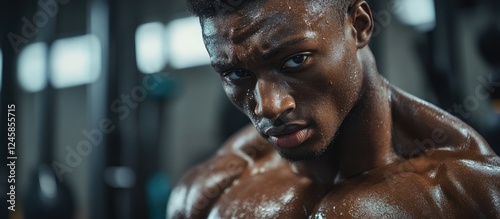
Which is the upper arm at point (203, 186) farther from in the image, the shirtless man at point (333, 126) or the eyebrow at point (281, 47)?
the eyebrow at point (281, 47)

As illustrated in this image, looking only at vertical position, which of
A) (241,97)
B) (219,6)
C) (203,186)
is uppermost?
(219,6)

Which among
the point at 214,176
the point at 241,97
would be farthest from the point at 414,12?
the point at 241,97

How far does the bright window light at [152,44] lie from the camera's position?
2459 millimetres

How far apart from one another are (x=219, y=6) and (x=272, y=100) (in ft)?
0.39

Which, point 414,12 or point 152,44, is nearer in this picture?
point 414,12

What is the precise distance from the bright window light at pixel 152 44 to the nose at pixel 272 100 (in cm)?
173

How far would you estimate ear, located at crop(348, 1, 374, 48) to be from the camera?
74 cm

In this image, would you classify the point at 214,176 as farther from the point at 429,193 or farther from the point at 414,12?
the point at 414,12

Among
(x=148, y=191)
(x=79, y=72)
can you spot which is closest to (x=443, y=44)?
(x=148, y=191)

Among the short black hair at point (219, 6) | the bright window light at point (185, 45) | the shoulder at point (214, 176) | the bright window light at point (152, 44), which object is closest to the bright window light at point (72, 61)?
the bright window light at point (152, 44)

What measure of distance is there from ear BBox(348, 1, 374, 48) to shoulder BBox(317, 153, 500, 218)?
16cm

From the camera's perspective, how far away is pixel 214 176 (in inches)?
35.1

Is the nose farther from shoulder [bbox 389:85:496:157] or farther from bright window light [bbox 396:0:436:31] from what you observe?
bright window light [bbox 396:0:436:31]

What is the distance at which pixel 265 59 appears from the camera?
67cm
